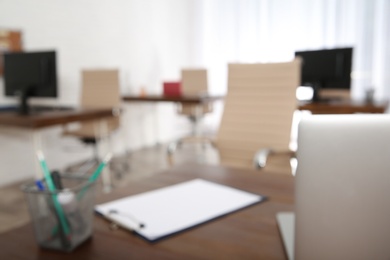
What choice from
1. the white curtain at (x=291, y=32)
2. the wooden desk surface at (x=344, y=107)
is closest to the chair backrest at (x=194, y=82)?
the white curtain at (x=291, y=32)

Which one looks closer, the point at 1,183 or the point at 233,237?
the point at 233,237

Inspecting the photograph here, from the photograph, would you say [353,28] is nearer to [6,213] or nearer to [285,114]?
[285,114]

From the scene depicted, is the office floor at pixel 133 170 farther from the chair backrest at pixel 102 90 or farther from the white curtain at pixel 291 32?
the white curtain at pixel 291 32

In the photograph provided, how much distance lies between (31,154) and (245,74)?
2703 mm

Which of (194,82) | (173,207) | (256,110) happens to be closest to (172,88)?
(194,82)

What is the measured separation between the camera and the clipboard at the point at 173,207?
2.32 feet

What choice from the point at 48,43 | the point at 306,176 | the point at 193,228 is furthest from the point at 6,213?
the point at 306,176

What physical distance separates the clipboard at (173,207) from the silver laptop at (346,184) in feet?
1.08

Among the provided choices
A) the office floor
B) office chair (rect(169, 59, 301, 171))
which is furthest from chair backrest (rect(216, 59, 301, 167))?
the office floor

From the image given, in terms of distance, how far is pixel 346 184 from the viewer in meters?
0.44

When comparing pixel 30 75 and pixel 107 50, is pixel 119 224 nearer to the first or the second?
pixel 30 75

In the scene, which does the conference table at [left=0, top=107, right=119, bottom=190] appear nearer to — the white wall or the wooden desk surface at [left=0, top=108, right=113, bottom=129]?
the wooden desk surface at [left=0, top=108, right=113, bottom=129]

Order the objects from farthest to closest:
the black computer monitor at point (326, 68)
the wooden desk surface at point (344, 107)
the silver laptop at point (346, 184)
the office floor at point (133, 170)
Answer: the black computer monitor at point (326, 68) → the wooden desk surface at point (344, 107) → the office floor at point (133, 170) → the silver laptop at point (346, 184)

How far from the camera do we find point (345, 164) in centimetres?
44
